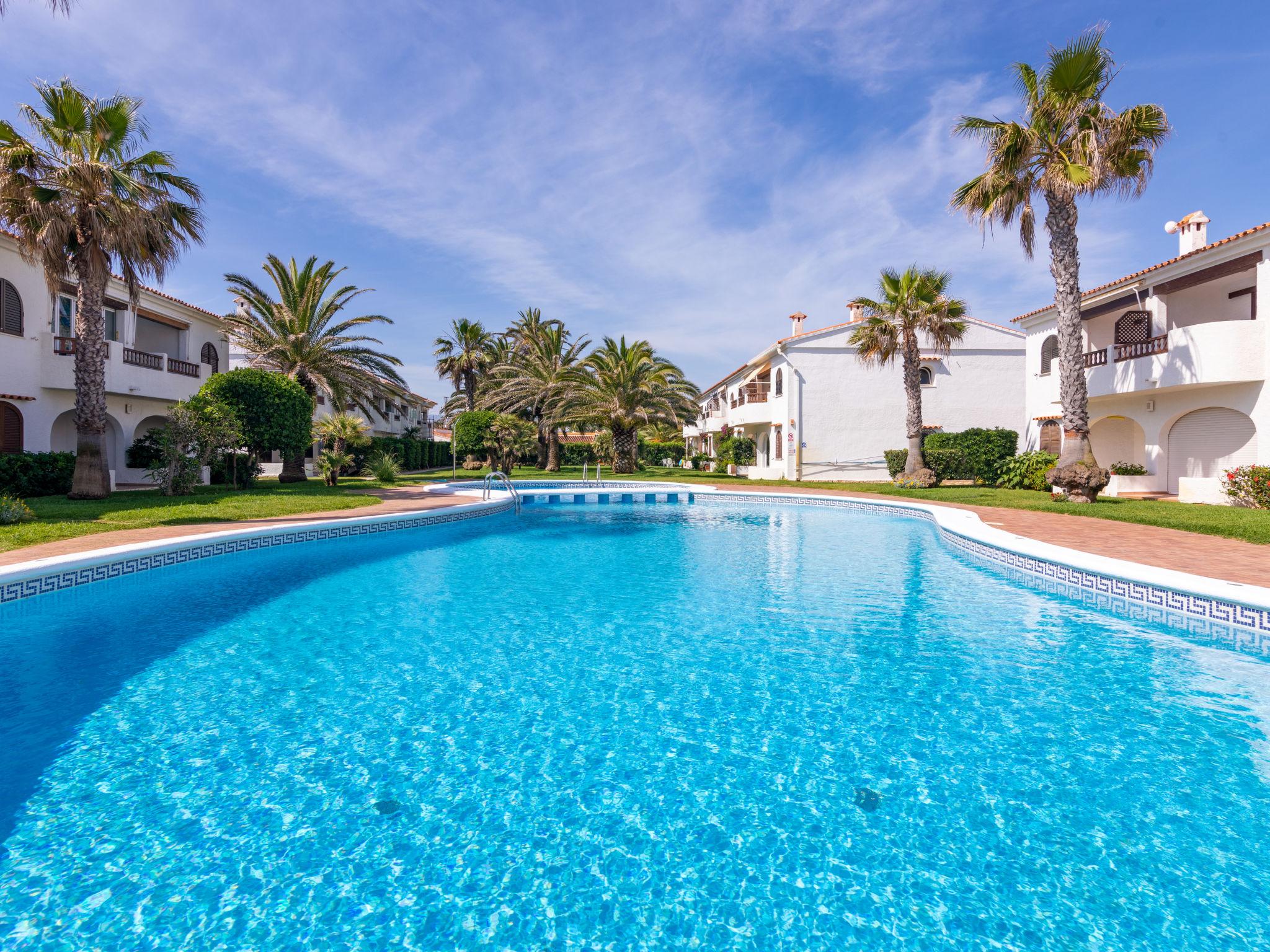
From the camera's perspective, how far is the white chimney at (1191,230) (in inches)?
727

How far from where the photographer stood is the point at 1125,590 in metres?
7.25

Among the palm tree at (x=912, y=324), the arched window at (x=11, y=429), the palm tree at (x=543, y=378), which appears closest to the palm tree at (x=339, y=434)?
the arched window at (x=11, y=429)

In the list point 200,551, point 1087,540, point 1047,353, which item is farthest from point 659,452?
point 200,551

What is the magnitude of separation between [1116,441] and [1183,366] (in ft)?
18.0

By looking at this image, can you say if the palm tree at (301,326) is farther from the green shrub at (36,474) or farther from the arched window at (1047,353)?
the arched window at (1047,353)

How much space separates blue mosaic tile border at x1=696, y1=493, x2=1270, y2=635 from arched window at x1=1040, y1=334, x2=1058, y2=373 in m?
14.4

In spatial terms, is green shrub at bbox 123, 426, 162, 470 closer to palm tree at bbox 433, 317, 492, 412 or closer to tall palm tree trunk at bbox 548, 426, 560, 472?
tall palm tree trunk at bbox 548, 426, 560, 472

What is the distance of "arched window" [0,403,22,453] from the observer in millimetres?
16266

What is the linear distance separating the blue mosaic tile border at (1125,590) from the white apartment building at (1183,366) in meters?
9.85

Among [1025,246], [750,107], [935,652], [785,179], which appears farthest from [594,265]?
[935,652]

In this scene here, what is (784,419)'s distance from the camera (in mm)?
30062

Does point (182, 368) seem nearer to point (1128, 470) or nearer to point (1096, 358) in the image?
point (1096, 358)

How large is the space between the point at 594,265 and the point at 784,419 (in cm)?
1201

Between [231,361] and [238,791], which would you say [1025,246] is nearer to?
[238,791]
